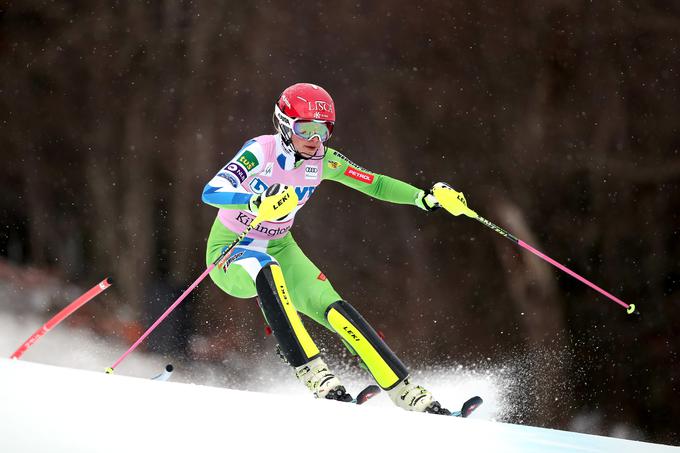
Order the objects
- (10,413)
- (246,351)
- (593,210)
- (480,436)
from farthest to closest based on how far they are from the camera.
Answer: (593,210) < (246,351) < (480,436) < (10,413)

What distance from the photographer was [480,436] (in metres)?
1.86

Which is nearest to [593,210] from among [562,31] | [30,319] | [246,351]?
[562,31]

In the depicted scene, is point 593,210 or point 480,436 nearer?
point 480,436

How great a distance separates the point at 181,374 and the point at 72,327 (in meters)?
0.99

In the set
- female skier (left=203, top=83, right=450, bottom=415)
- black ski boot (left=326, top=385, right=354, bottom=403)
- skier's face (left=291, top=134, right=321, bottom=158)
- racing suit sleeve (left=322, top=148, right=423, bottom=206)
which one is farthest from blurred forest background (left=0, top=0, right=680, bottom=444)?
black ski boot (left=326, top=385, right=354, bottom=403)

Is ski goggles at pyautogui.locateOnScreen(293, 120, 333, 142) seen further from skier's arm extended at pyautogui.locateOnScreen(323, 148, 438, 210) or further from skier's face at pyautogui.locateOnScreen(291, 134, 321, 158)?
skier's arm extended at pyautogui.locateOnScreen(323, 148, 438, 210)

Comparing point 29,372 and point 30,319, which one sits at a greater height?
point 30,319

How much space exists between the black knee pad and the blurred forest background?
1.90 meters

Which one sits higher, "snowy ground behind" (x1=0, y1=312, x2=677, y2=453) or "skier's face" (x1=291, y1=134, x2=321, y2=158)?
"skier's face" (x1=291, y1=134, x2=321, y2=158)

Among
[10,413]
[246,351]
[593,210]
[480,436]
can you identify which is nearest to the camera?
[10,413]

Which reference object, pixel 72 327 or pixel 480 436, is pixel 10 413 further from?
pixel 72 327

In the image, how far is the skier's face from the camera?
10.3ft

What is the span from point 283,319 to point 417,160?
236 centimetres

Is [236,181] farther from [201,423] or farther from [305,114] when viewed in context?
[201,423]
